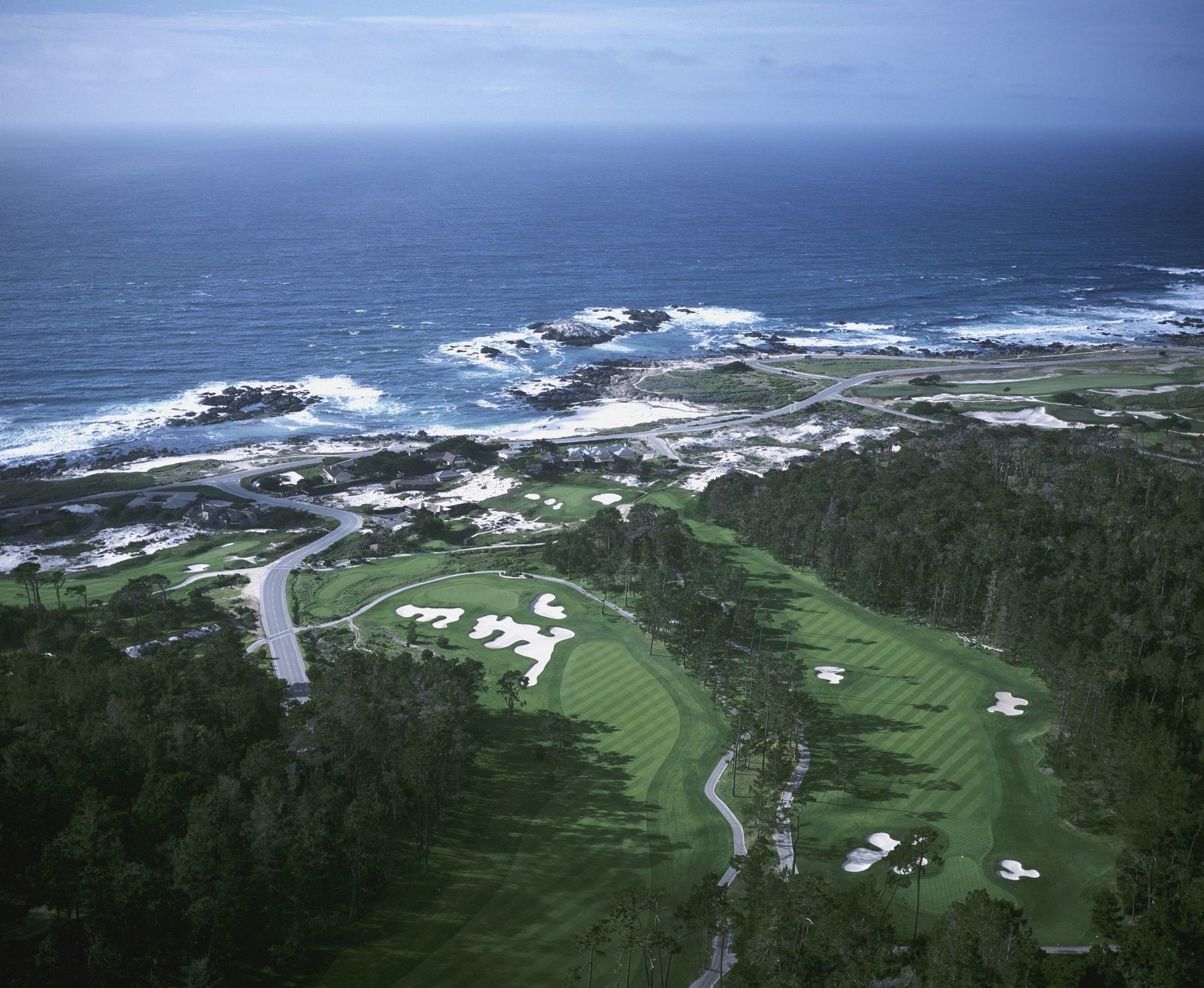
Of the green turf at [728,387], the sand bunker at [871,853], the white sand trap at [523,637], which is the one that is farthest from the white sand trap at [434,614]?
the green turf at [728,387]

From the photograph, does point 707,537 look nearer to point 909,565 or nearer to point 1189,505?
point 909,565

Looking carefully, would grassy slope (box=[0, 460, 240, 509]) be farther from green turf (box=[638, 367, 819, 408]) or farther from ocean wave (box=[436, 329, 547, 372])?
green turf (box=[638, 367, 819, 408])

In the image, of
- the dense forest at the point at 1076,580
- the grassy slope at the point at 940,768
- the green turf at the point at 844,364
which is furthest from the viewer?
the green turf at the point at 844,364

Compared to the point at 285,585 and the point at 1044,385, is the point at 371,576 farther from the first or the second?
the point at 1044,385

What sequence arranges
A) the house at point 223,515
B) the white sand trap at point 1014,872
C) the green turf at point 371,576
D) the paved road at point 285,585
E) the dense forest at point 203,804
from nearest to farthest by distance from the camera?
the dense forest at point 203,804 < the white sand trap at point 1014,872 < the paved road at point 285,585 < the green turf at point 371,576 < the house at point 223,515

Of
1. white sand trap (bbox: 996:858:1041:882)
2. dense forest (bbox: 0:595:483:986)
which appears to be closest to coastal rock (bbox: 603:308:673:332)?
dense forest (bbox: 0:595:483:986)

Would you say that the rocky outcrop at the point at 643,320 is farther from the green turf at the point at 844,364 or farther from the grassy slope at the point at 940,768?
the grassy slope at the point at 940,768

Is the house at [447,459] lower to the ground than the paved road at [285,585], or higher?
higher
